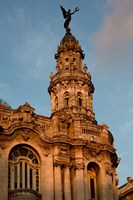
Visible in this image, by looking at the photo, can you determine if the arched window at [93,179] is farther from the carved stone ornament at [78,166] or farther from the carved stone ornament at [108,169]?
the carved stone ornament at [78,166]

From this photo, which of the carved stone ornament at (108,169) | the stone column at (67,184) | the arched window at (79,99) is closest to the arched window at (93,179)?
the carved stone ornament at (108,169)

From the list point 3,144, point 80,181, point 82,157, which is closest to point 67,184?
point 80,181

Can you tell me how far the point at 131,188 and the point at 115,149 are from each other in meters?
7.67

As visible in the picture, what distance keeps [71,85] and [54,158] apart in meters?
11.8

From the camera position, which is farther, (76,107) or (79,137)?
(76,107)

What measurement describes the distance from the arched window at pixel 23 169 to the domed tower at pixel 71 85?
9066 mm

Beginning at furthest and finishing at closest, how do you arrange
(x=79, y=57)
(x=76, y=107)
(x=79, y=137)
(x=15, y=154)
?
(x=79, y=57) < (x=76, y=107) < (x=79, y=137) < (x=15, y=154)

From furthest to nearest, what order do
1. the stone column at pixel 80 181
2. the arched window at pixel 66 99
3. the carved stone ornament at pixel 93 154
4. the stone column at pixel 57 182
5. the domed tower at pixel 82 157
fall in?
the arched window at pixel 66 99, the carved stone ornament at pixel 93 154, the domed tower at pixel 82 157, the stone column at pixel 80 181, the stone column at pixel 57 182

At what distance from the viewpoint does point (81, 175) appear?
126 feet

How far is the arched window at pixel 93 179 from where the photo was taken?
39562 mm

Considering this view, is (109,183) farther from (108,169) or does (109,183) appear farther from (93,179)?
(93,179)

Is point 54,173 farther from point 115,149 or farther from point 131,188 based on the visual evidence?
point 131,188

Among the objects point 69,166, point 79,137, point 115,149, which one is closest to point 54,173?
point 69,166

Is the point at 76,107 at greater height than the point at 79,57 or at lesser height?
lesser
